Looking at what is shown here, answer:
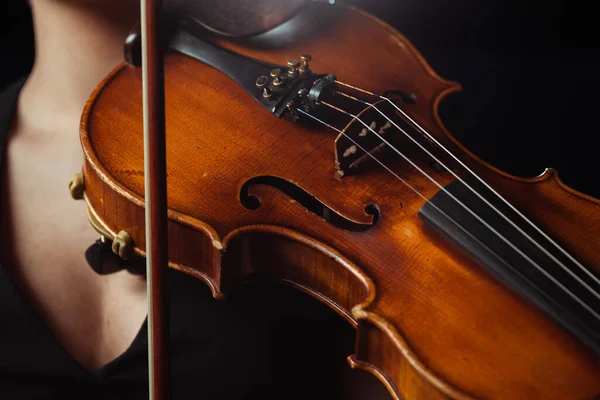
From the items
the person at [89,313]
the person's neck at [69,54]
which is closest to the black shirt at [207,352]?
the person at [89,313]

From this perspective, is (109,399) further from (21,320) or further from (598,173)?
(598,173)

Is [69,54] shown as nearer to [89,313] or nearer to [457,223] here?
[89,313]

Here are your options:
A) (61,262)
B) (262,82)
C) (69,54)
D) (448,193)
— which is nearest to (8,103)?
(69,54)

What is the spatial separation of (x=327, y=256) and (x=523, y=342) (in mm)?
182

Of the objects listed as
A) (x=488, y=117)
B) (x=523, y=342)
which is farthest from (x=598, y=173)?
(x=523, y=342)

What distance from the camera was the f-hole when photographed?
62 cm

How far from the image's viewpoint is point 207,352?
81cm

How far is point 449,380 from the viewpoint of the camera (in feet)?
1.59

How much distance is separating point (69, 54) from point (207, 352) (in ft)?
1.52

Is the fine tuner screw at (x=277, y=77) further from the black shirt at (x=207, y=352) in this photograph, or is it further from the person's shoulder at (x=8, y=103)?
the person's shoulder at (x=8, y=103)

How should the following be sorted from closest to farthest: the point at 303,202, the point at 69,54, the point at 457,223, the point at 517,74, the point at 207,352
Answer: the point at 457,223, the point at 303,202, the point at 207,352, the point at 69,54, the point at 517,74

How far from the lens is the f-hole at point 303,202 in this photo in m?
0.62

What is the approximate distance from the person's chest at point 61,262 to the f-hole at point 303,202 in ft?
0.95

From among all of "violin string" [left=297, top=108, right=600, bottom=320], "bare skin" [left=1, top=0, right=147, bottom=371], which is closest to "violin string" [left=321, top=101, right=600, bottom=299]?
"violin string" [left=297, top=108, right=600, bottom=320]
